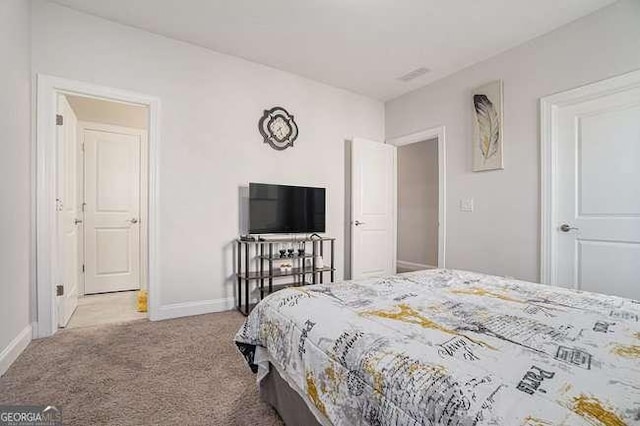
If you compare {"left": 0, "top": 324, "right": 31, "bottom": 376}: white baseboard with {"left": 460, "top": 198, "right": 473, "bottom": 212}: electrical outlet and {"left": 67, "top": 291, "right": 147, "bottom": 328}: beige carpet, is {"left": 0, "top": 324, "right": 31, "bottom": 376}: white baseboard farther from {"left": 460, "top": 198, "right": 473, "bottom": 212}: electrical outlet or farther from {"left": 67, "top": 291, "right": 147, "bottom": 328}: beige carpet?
{"left": 460, "top": 198, "right": 473, "bottom": 212}: electrical outlet

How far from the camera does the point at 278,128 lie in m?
3.67

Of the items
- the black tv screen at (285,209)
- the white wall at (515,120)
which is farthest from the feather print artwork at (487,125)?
the black tv screen at (285,209)

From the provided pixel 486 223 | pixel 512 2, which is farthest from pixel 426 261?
pixel 512 2

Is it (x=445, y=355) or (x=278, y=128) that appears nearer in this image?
(x=445, y=355)

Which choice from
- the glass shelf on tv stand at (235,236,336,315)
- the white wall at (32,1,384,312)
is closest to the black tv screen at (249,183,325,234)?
the glass shelf on tv stand at (235,236,336,315)

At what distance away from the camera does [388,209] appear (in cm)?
446

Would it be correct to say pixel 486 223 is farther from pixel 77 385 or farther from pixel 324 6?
pixel 77 385

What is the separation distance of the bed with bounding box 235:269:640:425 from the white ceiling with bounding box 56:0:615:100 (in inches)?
88.8

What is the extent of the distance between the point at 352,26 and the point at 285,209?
1.88 m

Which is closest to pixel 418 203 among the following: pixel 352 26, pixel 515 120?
pixel 515 120

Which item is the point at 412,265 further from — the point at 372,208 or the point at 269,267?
the point at 269,267

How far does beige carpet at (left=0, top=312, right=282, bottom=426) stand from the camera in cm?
156

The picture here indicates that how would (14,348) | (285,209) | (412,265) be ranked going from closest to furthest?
(14,348) → (285,209) → (412,265)

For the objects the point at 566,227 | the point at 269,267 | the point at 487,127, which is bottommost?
the point at 269,267
